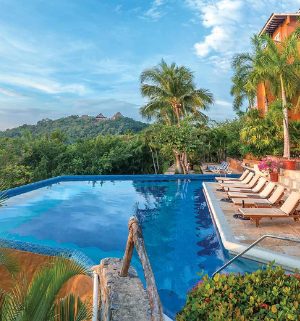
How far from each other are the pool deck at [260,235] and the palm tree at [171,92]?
15.5 m

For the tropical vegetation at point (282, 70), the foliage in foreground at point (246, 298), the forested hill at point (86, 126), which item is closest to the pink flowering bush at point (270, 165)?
the tropical vegetation at point (282, 70)

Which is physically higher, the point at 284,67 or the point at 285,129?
the point at 284,67

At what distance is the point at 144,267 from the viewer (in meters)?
2.94

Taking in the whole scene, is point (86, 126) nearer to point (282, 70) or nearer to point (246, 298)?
point (282, 70)

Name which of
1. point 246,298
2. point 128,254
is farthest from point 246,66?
point 246,298

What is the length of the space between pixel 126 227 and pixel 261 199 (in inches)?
153

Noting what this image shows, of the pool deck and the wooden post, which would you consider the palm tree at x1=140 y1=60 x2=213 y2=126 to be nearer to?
the pool deck

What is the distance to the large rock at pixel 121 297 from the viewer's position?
332 centimetres

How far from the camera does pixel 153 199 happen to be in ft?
45.5

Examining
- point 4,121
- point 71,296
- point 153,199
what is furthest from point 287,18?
point 71,296

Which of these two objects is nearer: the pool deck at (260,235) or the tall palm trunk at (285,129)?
the pool deck at (260,235)

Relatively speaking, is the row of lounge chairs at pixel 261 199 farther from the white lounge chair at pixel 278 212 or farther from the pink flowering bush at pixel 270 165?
the pink flowering bush at pixel 270 165

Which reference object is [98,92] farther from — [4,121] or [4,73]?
[4,73]

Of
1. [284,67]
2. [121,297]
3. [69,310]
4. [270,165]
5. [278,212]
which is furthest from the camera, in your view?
[284,67]
